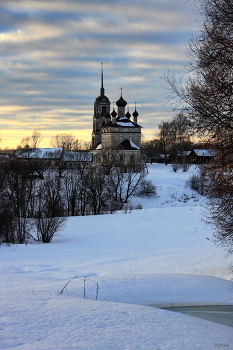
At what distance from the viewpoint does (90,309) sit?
828cm

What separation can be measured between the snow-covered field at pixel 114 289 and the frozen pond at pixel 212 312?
0.40 m

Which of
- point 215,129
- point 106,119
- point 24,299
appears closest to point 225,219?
point 215,129

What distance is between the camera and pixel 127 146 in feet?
258

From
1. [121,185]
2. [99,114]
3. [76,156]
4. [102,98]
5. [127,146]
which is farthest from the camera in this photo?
[102,98]

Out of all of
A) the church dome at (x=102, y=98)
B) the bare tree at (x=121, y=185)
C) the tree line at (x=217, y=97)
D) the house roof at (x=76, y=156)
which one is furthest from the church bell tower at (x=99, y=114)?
the tree line at (x=217, y=97)

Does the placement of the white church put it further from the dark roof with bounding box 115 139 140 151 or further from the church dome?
the church dome

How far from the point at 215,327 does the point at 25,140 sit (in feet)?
222

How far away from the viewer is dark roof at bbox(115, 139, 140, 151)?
7819 centimetres

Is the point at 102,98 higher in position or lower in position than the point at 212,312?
higher

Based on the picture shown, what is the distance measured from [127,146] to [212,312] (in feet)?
226

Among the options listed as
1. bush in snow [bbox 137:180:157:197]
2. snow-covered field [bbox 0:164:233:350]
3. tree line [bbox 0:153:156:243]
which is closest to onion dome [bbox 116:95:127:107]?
tree line [bbox 0:153:156:243]

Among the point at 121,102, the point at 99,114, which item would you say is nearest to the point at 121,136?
the point at 121,102

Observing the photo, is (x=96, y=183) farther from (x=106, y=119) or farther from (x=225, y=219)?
(x=106, y=119)

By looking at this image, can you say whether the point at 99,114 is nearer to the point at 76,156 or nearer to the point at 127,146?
the point at 76,156
